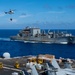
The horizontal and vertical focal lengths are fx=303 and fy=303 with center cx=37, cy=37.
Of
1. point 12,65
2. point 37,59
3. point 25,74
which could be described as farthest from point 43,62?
point 25,74

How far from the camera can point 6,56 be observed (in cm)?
8512

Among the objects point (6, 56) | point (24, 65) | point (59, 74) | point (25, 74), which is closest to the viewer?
point (25, 74)

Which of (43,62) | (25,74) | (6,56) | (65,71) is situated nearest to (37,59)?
(43,62)

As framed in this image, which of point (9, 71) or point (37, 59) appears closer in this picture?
point (9, 71)

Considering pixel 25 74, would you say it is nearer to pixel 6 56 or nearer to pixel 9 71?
pixel 9 71

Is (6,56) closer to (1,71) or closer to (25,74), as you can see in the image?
(1,71)

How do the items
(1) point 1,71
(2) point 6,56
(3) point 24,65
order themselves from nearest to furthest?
(1) point 1,71, (3) point 24,65, (2) point 6,56

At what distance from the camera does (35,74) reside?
54438 mm

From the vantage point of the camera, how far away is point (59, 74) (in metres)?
55.8

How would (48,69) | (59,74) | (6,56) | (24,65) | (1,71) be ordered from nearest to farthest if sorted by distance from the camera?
(59,74) < (48,69) < (1,71) < (24,65) < (6,56)

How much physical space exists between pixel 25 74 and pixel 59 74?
7.12 meters

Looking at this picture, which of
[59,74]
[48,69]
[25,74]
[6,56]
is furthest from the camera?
[6,56]

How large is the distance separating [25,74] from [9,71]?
13.6 metres

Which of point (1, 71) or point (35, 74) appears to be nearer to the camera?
point (35, 74)
